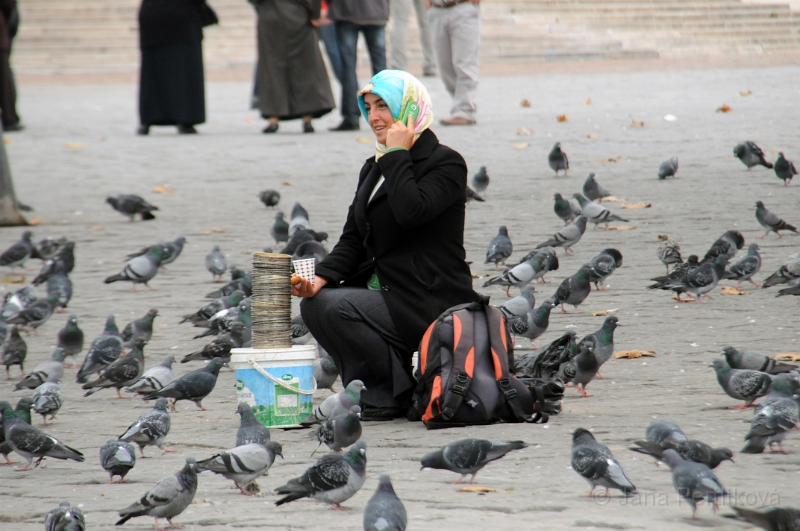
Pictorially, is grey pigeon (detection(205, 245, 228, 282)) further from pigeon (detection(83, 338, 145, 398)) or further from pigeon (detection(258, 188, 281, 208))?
pigeon (detection(83, 338, 145, 398))

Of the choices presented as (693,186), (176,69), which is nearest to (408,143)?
(693,186)

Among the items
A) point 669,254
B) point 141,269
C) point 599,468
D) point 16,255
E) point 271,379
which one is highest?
point 599,468

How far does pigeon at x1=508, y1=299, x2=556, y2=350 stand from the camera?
676 cm

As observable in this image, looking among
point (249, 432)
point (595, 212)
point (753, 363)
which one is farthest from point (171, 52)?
point (249, 432)

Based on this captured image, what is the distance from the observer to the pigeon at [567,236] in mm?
9094

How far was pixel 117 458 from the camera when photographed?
4.32 meters

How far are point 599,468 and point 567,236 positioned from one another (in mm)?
5368

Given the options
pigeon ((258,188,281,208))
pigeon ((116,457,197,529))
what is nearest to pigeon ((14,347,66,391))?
pigeon ((116,457,197,529))

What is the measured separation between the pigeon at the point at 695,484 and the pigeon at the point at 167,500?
65.3 inches

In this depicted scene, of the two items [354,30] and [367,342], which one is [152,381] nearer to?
[367,342]

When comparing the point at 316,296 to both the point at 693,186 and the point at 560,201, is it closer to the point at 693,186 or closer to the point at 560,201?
the point at 560,201

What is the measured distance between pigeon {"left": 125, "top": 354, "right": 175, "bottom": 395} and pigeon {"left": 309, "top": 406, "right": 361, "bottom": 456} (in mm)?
1561

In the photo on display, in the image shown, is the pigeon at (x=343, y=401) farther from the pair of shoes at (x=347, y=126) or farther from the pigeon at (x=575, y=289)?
the pair of shoes at (x=347, y=126)

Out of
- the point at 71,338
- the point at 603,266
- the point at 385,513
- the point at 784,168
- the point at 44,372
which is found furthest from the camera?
the point at 784,168
